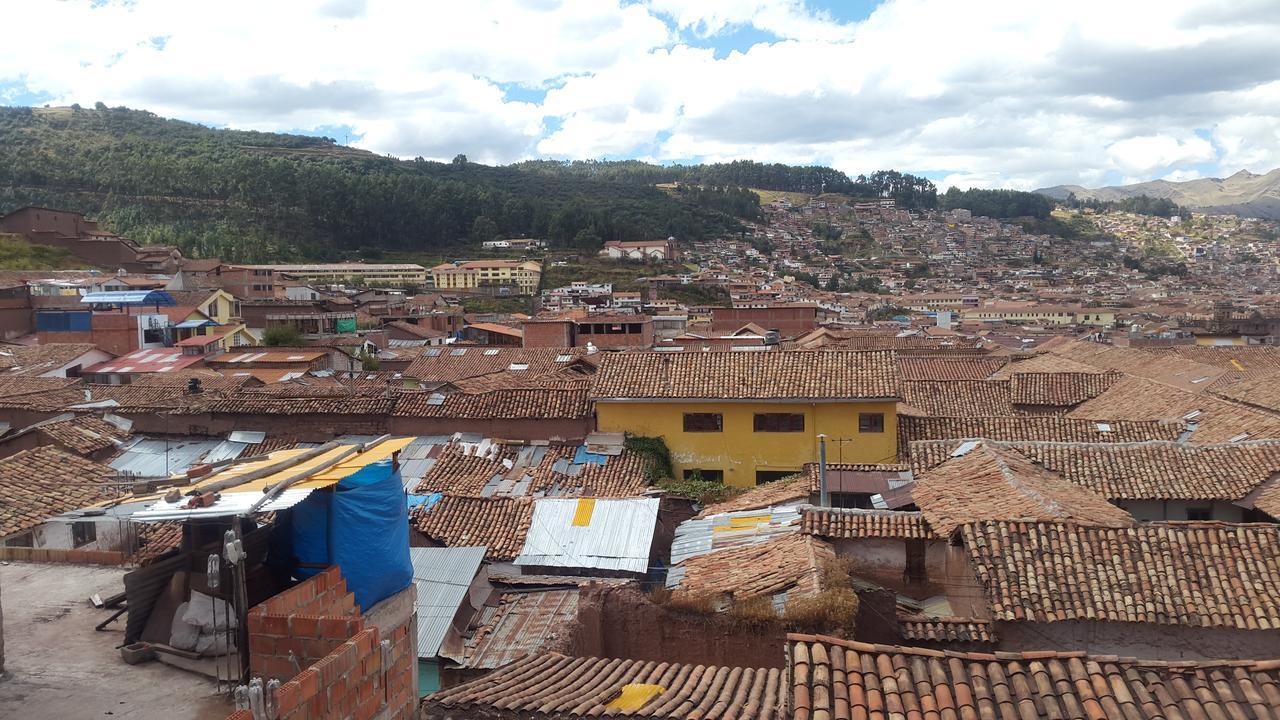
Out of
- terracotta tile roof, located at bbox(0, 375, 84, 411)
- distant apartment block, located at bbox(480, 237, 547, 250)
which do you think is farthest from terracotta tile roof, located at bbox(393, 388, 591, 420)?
distant apartment block, located at bbox(480, 237, 547, 250)

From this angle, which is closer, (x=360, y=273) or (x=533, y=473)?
(x=533, y=473)

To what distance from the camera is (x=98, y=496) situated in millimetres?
6828

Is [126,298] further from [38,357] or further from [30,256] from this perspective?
[30,256]

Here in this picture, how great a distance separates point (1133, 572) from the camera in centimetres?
922

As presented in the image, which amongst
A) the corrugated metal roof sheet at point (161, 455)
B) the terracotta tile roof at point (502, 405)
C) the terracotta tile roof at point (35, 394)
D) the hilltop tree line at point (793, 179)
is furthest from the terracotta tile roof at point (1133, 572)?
the hilltop tree line at point (793, 179)

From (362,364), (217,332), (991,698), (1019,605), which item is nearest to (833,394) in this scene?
(1019,605)

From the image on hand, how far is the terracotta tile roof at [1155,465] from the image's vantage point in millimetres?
13992

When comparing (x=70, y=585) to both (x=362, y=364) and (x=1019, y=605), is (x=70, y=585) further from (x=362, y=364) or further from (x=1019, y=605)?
(x=362, y=364)

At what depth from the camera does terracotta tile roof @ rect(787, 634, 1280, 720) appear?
486 cm

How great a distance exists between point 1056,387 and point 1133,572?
17.9m

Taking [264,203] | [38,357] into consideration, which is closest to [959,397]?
[38,357]

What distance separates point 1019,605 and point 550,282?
259ft

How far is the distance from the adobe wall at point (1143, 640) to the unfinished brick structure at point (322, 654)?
6602 mm

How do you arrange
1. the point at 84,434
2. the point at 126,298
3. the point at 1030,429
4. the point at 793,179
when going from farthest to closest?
1. the point at 793,179
2. the point at 126,298
3. the point at 1030,429
4. the point at 84,434
